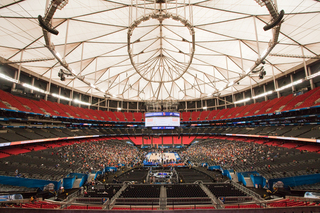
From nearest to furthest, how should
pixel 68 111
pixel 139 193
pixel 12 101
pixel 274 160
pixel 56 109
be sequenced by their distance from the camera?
pixel 139 193
pixel 274 160
pixel 12 101
pixel 56 109
pixel 68 111

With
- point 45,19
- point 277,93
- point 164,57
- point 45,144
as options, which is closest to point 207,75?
point 164,57

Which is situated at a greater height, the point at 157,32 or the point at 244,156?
the point at 157,32

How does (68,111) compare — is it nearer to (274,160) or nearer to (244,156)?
(244,156)

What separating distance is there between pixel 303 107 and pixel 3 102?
52357 mm

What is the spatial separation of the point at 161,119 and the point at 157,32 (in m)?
26.6

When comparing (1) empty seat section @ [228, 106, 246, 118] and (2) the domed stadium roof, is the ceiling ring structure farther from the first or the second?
(1) empty seat section @ [228, 106, 246, 118]

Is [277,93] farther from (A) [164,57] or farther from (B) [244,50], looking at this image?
(A) [164,57]

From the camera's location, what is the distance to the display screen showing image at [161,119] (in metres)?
46.5

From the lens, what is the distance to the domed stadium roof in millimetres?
16234

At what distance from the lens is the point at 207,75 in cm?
4188

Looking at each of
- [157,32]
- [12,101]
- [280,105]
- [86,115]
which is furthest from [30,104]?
[280,105]

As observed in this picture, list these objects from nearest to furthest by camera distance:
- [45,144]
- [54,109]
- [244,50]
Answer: [244,50] < [45,144] < [54,109]

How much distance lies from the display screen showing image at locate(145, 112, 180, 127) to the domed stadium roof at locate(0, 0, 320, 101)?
63.2ft

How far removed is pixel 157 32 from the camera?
28.1 metres
